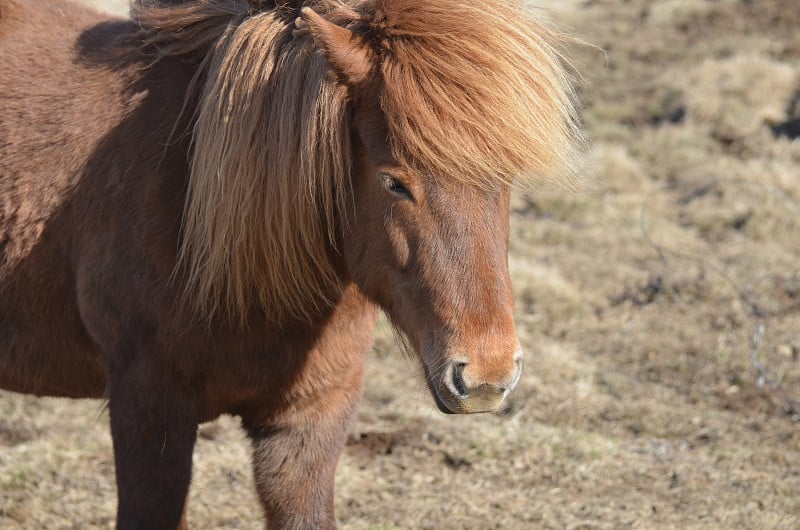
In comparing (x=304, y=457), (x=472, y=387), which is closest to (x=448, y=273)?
(x=472, y=387)

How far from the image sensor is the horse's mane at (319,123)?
2.45 metres

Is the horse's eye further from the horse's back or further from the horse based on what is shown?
the horse's back

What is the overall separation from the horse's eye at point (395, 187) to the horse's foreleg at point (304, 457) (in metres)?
0.90

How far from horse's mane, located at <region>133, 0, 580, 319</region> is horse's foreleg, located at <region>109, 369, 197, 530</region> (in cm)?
32

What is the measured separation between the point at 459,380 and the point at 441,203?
44 centimetres

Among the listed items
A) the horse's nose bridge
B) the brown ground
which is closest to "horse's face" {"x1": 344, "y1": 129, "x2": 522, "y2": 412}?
the horse's nose bridge

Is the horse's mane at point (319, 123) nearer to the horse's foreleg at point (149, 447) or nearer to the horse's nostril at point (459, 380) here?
the horse's foreleg at point (149, 447)

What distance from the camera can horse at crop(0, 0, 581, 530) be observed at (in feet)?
8.00

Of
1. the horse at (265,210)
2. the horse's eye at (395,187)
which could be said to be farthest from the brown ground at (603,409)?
the horse's eye at (395,187)

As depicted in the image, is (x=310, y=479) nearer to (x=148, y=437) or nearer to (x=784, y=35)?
(x=148, y=437)

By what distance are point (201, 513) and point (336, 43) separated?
243 cm

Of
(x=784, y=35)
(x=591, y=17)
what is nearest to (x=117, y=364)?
(x=784, y=35)

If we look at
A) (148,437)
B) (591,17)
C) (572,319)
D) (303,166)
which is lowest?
(591,17)

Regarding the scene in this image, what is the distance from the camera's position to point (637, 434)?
5.08m
